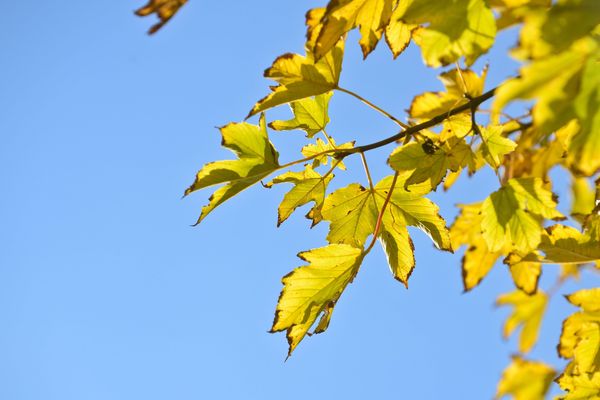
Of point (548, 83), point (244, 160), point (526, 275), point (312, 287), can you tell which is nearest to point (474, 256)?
point (526, 275)

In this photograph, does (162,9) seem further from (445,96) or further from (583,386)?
(583,386)

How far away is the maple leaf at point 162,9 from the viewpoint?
20.1 inches

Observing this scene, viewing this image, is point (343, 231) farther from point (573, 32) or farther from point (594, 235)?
point (573, 32)

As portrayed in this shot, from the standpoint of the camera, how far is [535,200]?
859 millimetres

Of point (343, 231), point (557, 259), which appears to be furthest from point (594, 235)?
point (343, 231)

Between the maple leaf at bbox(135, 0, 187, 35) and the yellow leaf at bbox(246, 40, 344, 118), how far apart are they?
0.31 metres

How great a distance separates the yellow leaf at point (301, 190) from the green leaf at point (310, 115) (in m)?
0.07

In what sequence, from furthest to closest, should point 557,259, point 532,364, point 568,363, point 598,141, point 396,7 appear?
point 532,364, point 568,363, point 557,259, point 396,7, point 598,141

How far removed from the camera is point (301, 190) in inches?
39.1

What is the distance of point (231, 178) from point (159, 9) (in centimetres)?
36

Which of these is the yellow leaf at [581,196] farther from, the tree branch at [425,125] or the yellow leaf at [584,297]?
the tree branch at [425,125]

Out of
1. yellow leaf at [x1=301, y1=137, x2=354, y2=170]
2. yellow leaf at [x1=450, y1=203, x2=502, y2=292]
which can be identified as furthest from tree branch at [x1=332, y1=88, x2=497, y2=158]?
yellow leaf at [x1=450, y1=203, x2=502, y2=292]

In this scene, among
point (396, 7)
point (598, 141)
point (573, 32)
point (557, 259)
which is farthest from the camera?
point (557, 259)

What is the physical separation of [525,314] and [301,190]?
78cm
